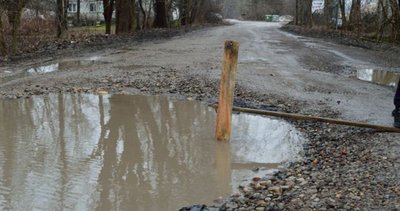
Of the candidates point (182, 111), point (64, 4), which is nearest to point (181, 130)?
point (182, 111)

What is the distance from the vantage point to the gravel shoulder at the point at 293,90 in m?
4.18

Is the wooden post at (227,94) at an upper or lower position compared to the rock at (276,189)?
upper

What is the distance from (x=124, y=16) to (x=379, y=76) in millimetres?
16345

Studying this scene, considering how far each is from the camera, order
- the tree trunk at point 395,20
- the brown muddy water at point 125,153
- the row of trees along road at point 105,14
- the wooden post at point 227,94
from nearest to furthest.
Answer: the brown muddy water at point 125,153, the wooden post at point 227,94, the row of trees along road at point 105,14, the tree trunk at point 395,20

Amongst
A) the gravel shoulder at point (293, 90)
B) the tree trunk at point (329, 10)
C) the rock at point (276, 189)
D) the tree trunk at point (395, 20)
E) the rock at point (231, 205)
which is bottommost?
the rock at point (231, 205)

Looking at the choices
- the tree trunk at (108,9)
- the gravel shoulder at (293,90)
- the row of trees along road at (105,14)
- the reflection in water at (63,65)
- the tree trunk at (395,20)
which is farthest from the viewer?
the tree trunk at (108,9)

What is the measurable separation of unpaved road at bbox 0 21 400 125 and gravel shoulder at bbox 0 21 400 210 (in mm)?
19

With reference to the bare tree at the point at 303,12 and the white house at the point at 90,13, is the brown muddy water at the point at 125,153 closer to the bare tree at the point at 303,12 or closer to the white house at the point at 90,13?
the white house at the point at 90,13

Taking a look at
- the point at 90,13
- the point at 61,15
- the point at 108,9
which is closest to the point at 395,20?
the point at 61,15

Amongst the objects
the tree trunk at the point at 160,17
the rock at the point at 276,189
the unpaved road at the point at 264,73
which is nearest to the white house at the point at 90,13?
the tree trunk at the point at 160,17

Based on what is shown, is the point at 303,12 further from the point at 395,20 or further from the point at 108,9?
the point at 395,20

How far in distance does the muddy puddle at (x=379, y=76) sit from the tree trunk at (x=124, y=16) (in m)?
15.1

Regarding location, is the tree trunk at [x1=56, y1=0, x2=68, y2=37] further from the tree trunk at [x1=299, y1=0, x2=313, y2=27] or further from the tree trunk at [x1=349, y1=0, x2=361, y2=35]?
the tree trunk at [x1=299, y1=0, x2=313, y2=27]

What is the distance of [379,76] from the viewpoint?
1172cm
